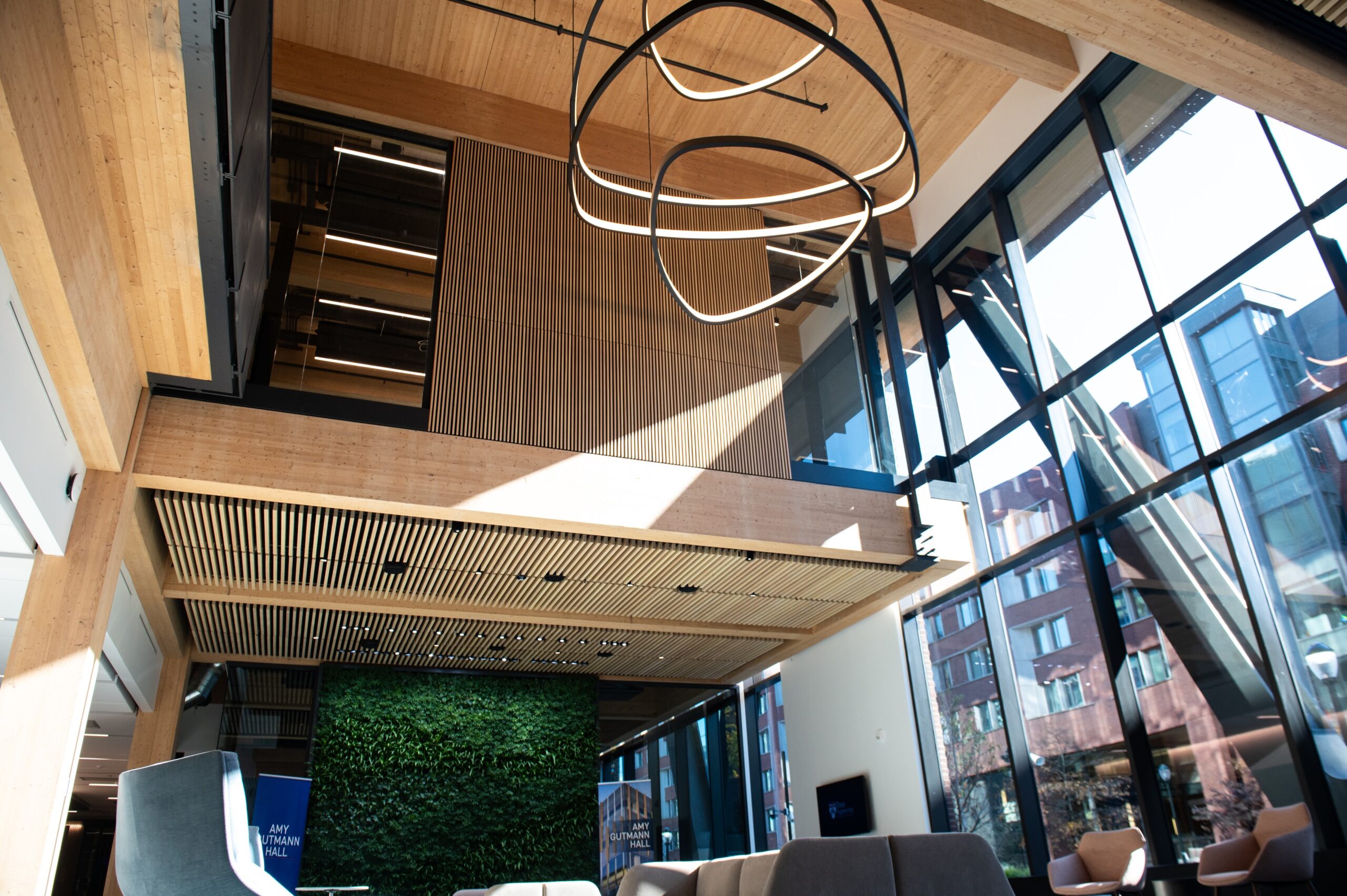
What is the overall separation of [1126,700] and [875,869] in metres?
4.98

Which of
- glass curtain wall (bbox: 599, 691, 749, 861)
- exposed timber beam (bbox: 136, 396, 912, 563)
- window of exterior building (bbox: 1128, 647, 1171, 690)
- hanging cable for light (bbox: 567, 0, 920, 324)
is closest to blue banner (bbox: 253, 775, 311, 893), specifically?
glass curtain wall (bbox: 599, 691, 749, 861)

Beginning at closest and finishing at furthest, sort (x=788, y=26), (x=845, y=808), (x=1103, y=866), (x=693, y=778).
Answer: (x=788, y=26)
(x=1103, y=866)
(x=845, y=808)
(x=693, y=778)

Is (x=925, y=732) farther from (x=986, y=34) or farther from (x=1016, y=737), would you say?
(x=986, y=34)

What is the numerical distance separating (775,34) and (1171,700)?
6.92 m

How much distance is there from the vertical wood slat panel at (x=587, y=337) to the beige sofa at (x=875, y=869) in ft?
15.8

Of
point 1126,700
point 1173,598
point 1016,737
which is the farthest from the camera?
point 1016,737

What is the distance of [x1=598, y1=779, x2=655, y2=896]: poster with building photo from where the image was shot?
1195cm

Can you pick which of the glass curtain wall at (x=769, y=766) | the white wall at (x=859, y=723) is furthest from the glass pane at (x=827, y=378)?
the glass curtain wall at (x=769, y=766)

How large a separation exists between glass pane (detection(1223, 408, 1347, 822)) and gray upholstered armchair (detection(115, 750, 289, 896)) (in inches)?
244

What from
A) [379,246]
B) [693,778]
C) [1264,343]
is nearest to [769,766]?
[693,778]

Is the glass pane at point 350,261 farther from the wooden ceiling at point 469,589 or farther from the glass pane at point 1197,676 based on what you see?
the glass pane at point 1197,676

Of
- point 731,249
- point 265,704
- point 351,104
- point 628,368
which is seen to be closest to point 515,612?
point 628,368

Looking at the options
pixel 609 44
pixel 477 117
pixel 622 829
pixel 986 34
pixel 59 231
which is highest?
pixel 477 117

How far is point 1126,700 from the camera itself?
734 centimetres
